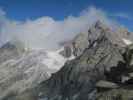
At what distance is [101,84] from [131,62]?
30.2 ft

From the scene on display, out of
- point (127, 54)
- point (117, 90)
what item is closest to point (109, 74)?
point (127, 54)

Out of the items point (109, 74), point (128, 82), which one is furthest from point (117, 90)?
point (109, 74)

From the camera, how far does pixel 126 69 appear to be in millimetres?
86688

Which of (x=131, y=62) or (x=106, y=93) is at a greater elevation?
(x=131, y=62)

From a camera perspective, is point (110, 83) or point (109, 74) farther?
point (109, 74)

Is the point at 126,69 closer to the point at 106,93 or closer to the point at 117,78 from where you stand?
the point at 117,78

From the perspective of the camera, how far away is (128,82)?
258 feet

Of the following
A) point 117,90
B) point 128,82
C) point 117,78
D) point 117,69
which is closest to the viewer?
point 117,90

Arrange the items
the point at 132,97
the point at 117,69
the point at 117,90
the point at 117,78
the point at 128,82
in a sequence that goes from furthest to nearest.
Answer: the point at 117,69 → the point at 117,78 → the point at 128,82 → the point at 117,90 → the point at 132,97

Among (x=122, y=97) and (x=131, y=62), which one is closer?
(x=122, y=97)

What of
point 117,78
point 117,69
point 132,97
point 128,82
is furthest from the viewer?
point 117,69

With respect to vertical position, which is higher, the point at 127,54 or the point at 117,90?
the point at 127,54

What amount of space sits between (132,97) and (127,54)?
69.6 feet

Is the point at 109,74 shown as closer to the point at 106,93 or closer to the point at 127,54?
the point at 127,54
